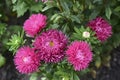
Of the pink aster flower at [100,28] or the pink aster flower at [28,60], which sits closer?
the pink aster flower at [28,60]

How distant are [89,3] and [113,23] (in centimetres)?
41

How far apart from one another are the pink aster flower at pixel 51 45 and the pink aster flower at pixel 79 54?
0.06 m

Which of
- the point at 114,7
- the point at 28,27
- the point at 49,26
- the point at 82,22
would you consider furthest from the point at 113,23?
the point at 28,27

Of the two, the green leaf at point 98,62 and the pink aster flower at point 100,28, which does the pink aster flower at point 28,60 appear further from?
the green leaf at point 98,62

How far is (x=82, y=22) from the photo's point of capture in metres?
2.69

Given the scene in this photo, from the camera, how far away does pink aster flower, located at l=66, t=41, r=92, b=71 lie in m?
2.02

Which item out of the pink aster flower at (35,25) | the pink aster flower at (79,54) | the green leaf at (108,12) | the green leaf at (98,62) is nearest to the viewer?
the pink aster flower at (79,54)

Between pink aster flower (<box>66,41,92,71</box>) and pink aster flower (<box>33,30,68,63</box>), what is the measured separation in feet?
0.20

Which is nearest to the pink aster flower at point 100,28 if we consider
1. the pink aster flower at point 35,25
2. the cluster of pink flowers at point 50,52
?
the cluster of pink flowers at point 50,52

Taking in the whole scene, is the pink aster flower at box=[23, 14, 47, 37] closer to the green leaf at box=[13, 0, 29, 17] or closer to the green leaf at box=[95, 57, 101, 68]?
the green leaf at box=[13, 0, 29, 17]

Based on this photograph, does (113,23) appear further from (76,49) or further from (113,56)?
(76,49)

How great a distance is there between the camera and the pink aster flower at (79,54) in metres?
2.02

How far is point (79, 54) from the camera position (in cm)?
202

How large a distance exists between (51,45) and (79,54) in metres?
0.19
